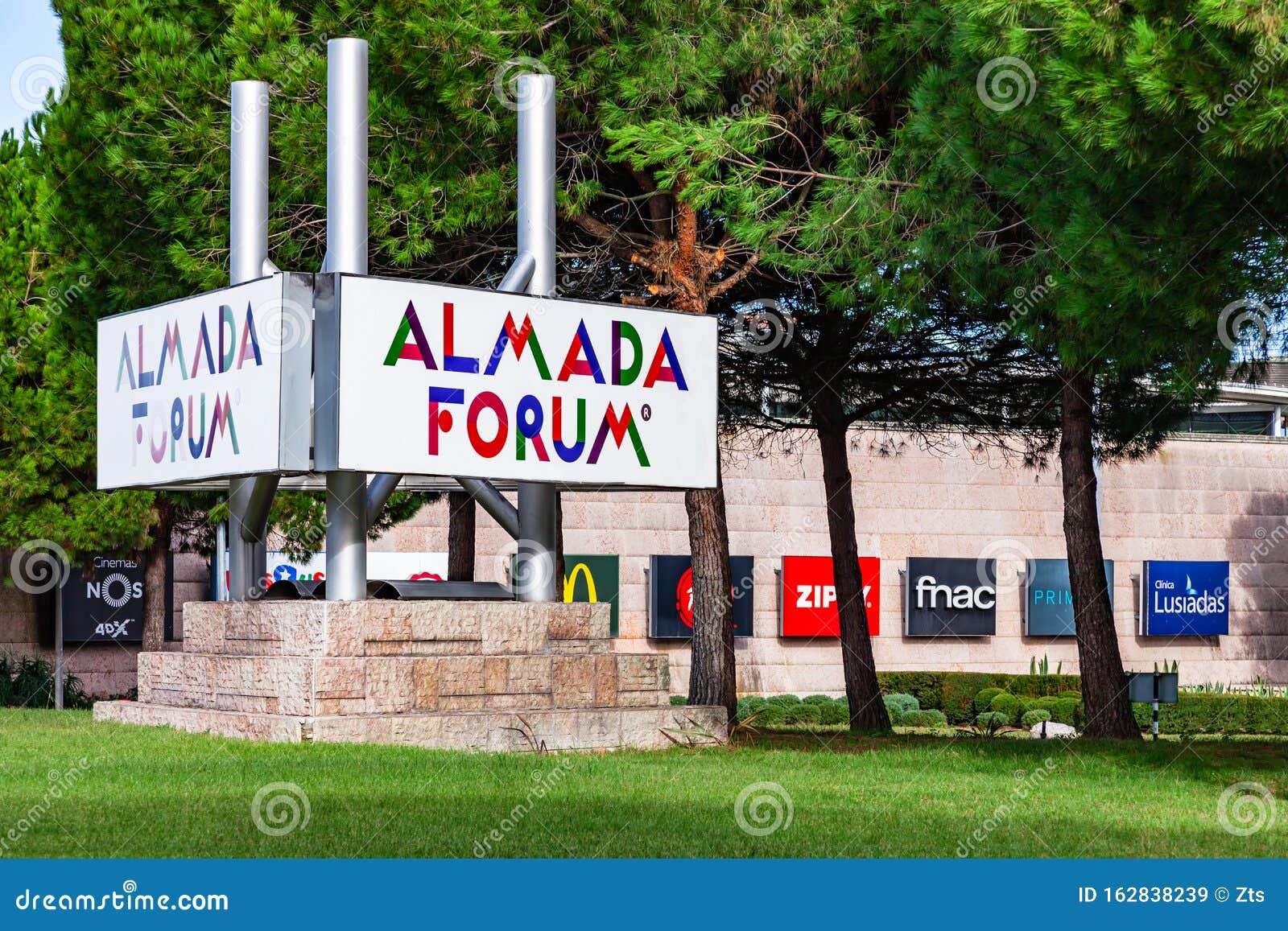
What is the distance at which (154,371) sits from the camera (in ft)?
41.8

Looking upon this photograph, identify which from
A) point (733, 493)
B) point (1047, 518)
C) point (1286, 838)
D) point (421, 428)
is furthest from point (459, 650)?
point (1047, 518)

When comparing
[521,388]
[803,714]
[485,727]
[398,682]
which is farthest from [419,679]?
[803,714]

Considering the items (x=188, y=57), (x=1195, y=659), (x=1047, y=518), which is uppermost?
(x=188, y=57)

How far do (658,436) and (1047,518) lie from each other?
19259 mm

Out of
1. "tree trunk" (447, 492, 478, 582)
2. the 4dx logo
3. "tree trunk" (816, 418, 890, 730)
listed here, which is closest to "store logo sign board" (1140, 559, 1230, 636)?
"tree trunk" (816, 418, 890, 730)

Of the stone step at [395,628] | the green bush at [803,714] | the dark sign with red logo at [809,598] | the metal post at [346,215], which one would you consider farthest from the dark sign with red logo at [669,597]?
the metal post at [346,215]

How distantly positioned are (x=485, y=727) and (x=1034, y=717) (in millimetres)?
14891

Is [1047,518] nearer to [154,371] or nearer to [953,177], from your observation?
[953,177]

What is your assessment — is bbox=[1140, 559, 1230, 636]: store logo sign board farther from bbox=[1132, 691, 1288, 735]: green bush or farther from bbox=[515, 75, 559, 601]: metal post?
bbox=[515, 75, 559, 601]: metal post

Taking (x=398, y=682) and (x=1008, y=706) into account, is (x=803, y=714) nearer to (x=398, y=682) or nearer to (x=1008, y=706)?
(x=1008, y=706)

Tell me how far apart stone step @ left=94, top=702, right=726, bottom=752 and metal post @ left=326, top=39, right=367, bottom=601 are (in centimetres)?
110

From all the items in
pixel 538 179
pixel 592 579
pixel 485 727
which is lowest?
pixel 485 727

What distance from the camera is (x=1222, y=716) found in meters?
25.8

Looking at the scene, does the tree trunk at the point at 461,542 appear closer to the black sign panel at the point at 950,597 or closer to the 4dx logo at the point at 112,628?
the 4dx logo at the point at 112,628
